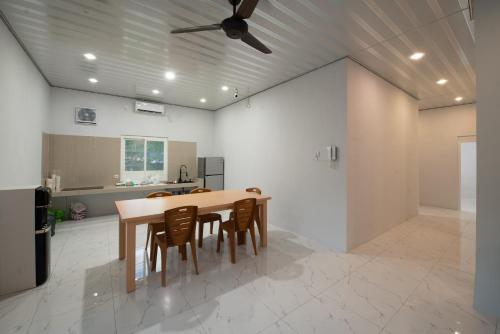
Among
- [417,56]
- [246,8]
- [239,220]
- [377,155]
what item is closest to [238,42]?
[246,8]

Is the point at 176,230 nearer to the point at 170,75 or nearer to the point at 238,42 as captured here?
the point at 238,42

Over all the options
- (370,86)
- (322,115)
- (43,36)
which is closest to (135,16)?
(43,36)

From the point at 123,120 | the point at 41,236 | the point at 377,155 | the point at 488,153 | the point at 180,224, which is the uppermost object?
the point at 123,120

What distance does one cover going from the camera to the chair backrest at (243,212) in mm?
2852

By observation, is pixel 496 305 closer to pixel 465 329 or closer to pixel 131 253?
pixel 465 329

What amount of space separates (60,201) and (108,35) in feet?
12.6

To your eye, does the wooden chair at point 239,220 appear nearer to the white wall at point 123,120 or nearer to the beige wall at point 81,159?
the beige wall at point 81,159

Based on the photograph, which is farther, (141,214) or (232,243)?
(232,243)

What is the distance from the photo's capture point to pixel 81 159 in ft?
15.6

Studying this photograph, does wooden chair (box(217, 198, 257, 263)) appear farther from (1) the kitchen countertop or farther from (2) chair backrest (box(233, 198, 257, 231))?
(1) the kitchen countertop

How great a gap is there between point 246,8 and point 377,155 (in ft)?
10.7

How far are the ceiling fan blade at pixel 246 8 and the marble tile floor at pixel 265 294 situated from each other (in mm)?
2694

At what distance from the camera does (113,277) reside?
8.19ft

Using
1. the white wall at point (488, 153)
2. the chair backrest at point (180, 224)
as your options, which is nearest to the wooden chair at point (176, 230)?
the chair backrest at point (180, 224)
